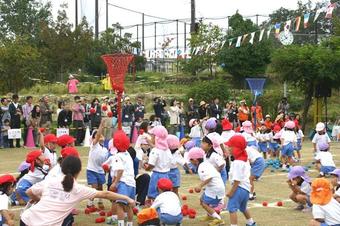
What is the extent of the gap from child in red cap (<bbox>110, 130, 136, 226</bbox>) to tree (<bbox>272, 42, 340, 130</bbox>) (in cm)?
1907

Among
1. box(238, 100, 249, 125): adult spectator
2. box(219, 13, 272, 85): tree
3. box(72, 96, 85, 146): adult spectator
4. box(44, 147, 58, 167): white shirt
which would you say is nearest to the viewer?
box(44, 147, 58, 167): white shirt

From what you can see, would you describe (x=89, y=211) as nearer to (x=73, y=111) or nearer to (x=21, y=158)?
(x=21, y=158)

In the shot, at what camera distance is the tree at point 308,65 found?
27.3 meters

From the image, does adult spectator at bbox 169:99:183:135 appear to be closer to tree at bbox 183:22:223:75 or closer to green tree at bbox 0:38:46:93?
green tree at bbox 0:38:46:93

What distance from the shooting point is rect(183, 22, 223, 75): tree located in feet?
126

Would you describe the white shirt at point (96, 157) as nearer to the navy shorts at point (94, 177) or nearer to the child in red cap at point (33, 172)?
the navy shorts at point (94, 177)

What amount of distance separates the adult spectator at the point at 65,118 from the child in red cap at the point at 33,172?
11.8m

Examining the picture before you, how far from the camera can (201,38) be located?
3844 cm

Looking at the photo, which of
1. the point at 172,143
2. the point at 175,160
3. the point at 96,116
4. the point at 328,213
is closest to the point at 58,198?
the point at 328,213

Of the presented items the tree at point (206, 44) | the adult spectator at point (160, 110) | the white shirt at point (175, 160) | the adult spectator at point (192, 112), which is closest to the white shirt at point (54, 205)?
the white shirt at point (175, 160)

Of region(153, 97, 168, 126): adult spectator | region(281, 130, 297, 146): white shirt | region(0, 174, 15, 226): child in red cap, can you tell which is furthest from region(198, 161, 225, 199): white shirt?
region(153, 97, 168, 126): adult spectator

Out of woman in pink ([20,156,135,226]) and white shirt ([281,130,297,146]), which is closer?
woman in pink ([20,156,135,226])

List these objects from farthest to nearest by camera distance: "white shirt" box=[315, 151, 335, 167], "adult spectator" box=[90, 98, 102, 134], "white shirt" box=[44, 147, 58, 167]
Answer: "adult spectator" box=[90, 98, 102, 134], "white shirt" box=[315, 151, 335, 167], "white shirt" box=[44, 147, 58, 167]

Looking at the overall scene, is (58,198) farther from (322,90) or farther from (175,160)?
(322,90)
